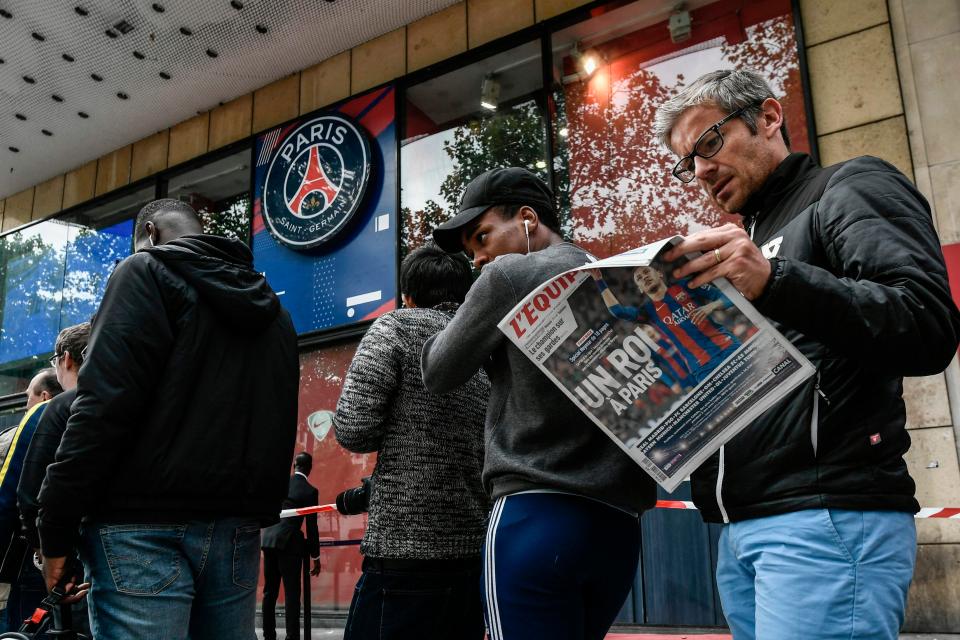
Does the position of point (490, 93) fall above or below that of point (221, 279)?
above

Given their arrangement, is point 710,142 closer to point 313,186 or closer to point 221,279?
point 221,279

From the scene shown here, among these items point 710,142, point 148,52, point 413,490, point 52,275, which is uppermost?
point 148,52

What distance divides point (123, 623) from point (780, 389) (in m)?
1.87

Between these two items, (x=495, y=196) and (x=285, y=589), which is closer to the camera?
(x=495, y=196)

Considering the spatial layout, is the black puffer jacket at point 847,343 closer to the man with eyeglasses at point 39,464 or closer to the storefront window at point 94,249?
the man with eyeglasses at point 39,464

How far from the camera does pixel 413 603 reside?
233 cm

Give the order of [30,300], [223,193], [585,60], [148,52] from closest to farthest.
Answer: [585,60]
[148,52]
[223,193]
[30,300]

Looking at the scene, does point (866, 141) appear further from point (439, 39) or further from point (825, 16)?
point (439, 39)

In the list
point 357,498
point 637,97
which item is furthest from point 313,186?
point 357,498

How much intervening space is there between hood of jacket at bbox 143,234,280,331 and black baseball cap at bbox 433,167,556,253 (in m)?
0.72

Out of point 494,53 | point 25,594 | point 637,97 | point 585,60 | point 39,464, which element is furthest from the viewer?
point 494,53

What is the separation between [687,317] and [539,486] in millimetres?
575

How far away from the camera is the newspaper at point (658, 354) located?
1.29 metres

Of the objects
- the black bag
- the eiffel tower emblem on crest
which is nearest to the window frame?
the eiffel tower emblem on crest
